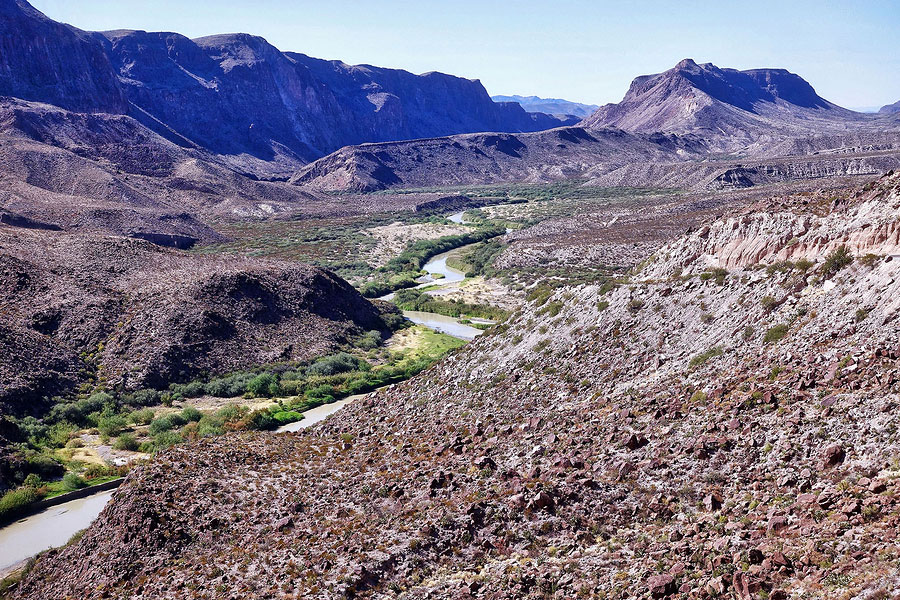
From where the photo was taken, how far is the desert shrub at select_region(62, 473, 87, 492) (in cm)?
3094

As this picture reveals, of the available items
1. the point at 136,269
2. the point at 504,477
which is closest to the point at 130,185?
the point at 136,269

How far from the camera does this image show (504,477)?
19328mm

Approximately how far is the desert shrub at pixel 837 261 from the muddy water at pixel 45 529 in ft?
99.3

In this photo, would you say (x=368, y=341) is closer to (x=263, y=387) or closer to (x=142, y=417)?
(x=263, y=387)

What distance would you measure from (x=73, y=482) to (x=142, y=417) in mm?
8866

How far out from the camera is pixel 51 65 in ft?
527

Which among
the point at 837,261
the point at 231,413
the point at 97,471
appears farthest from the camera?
the point at 231,413

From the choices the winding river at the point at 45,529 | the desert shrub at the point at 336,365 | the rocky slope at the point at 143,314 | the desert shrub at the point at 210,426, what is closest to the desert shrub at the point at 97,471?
the winding river at the point at 45,529

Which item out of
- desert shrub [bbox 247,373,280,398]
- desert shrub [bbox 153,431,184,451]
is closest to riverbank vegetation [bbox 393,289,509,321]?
desert shrub [bbox 247,373,280,398]

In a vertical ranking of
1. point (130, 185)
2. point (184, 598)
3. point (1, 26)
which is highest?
point (1, 26)

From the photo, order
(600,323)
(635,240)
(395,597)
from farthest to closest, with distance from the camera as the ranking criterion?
1. (635,240)
2. (600,323)
3. (395,597)

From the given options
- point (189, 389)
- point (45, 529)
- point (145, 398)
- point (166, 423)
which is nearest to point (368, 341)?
point (189, 389)

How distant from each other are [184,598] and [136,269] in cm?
4576

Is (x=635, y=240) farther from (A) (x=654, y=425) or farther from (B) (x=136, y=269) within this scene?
(A) (x=654, y=425)
